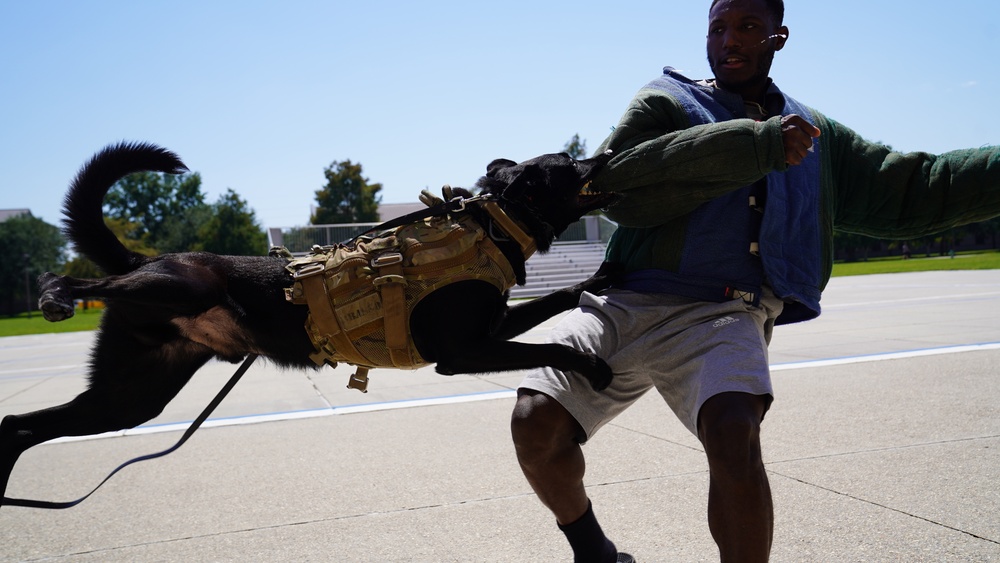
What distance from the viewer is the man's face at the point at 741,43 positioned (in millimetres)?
2623

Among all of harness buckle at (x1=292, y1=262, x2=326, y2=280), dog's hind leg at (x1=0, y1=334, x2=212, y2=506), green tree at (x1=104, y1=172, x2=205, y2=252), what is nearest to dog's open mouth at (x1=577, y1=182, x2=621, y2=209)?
harness buckle at (x1=292, y1=262, x2=326, y2=280)

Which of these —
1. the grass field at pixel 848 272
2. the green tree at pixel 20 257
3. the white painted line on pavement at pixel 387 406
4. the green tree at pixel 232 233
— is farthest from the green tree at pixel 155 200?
the white painted line on pavement at pixel 387 406

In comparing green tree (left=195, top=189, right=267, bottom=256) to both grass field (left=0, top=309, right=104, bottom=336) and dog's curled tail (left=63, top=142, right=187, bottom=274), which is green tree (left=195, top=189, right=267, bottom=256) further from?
dog's curled tail (left=63, top=142, right=187, bottom=274)

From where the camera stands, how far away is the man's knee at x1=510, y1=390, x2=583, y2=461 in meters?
2.54

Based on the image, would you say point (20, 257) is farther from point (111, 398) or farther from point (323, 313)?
point (323, 313)

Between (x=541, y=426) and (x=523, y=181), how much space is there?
941mm

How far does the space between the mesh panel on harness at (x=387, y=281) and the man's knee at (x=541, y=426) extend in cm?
48

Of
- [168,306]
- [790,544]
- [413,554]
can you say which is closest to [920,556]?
[790,544]

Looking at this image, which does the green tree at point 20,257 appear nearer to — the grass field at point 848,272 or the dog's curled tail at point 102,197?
the grass field at point 848,272

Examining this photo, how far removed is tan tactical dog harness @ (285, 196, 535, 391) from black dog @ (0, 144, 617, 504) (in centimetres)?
5

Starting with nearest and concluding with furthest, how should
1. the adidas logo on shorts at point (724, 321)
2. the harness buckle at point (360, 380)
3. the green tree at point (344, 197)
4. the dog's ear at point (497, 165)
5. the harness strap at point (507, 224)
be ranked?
1. the adidas logo on shorts at point (724, 321)
2. the harness strap at point (507, 224)
3. the harness buckle at point (360, 380)
4. the dog's ear at point (497, 165)
5. the green tree at point (344, 197)

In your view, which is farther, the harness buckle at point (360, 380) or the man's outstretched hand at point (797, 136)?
the harness buckle at point (360, 380)

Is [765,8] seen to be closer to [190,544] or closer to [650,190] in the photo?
[650,190]

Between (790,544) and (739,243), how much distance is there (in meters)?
1.37
